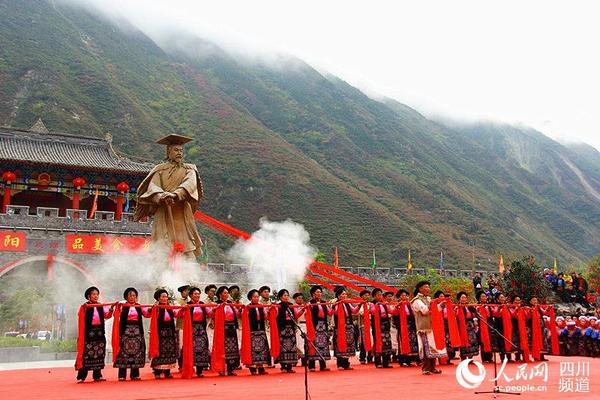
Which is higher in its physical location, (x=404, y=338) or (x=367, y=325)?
(x=367, y=325)

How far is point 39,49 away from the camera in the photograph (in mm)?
69188

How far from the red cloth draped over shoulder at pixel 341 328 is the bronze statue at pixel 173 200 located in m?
3.23

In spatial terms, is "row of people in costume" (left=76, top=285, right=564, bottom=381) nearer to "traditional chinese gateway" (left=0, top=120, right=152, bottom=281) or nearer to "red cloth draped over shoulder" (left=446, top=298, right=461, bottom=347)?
"red cloth draped over shoulder" (left=446, top=298, right=461, bottom=347)

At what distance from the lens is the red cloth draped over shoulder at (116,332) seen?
29.2 ft

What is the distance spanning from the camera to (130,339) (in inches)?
357

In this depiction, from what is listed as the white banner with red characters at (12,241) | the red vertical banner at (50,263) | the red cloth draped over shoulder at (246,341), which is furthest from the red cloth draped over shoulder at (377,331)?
the white banner with red characters at (12,241)

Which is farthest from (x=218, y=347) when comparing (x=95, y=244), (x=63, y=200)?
(x=63, y=200)

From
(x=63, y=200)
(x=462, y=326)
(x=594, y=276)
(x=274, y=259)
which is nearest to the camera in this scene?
(x=462, y=326)

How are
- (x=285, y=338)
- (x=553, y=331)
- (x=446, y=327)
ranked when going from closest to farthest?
(x=285, y=338) → (x=446, y=327) → (x=553, y=331)

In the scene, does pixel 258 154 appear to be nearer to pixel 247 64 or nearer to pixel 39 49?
pixel 39 49

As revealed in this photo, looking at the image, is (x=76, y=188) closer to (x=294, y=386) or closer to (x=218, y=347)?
(x=218, y=347)

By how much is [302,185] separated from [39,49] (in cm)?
3487

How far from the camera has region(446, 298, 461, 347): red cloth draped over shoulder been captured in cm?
1015

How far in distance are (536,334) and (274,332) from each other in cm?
556
